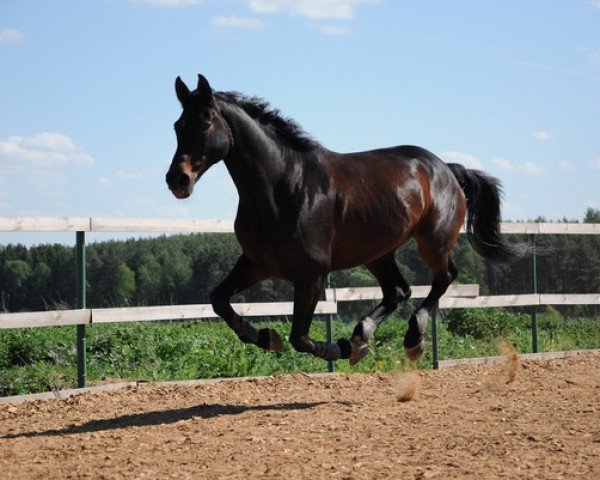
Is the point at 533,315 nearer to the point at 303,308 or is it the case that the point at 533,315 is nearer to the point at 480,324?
the point at 480,324

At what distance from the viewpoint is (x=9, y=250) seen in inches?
506

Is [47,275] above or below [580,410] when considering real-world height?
above

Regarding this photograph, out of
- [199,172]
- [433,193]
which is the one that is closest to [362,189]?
[433,193]

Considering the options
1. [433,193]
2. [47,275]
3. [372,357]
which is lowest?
[372,357]

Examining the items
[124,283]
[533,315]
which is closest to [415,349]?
[533,315]

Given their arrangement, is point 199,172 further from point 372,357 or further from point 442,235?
point 372,357

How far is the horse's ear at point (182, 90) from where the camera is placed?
6499 millimetres

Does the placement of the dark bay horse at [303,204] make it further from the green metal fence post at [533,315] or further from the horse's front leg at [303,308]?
the green metal fence post at [533,315]

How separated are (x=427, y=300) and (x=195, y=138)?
2.87 m

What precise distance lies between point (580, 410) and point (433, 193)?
2.38 meters

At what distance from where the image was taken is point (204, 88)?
649cm

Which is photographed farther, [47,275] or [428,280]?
[428,280]

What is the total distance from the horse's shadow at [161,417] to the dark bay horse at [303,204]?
0.59 m

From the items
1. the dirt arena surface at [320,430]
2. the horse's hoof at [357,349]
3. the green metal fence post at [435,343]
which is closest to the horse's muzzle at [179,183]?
the dirt arena surface at [320,430]
